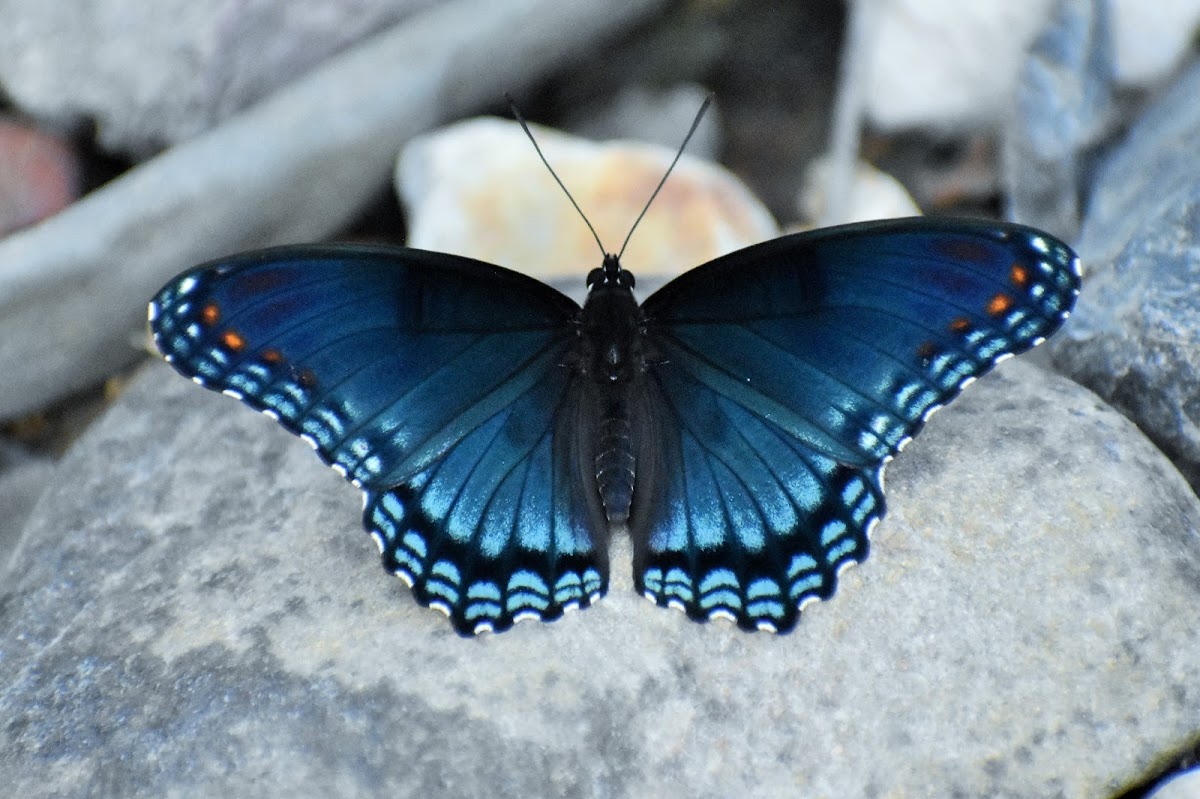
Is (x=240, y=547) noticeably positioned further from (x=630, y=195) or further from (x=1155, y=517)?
(x=1155, y=517)

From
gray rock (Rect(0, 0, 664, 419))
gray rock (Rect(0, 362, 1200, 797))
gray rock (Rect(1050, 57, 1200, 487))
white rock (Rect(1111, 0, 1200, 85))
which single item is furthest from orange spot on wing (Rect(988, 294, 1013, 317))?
gray rock (Rect(0, 0, 664, 419))

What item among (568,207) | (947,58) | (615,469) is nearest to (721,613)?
(615,469)

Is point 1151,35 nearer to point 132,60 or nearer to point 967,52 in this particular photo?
point 967,52

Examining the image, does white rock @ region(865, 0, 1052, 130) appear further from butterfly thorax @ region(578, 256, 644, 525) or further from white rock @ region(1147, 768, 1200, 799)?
white rock @ region(1147, 768, 1200, 799)

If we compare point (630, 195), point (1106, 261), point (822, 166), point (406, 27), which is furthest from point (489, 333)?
point (822, 166)

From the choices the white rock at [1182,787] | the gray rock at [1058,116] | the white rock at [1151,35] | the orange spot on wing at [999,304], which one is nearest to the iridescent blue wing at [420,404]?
the orange spot on wing at [999,304]

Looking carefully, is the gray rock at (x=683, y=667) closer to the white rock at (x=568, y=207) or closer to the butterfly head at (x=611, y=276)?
the butterfly head at (x=611, y=276)
